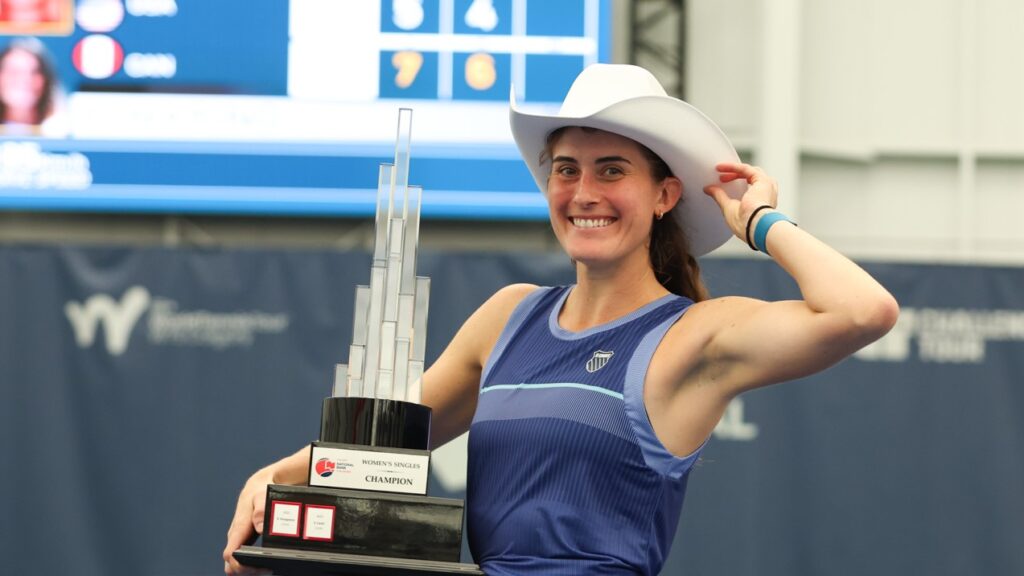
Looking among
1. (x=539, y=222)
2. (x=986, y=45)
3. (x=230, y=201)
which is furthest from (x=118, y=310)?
(x=986, y=45)

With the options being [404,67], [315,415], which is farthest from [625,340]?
[404,67]

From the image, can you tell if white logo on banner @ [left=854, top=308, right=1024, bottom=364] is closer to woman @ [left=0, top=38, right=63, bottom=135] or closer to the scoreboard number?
the scoreboard number

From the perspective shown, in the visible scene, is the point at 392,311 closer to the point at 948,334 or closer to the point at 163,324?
the point at 163,324

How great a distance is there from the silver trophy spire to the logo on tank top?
8.9 inches

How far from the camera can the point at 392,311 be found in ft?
6.78

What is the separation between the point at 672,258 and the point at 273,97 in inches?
161

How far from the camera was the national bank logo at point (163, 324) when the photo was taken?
5098mm

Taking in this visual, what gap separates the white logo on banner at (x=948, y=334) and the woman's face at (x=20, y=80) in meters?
3.43

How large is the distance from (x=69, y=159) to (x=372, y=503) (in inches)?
181

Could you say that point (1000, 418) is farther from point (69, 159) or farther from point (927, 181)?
point (69, 159)

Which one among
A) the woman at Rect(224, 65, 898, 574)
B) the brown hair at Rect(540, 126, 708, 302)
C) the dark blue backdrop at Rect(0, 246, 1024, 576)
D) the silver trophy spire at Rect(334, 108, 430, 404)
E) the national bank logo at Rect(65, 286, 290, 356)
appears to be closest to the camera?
the woman at Rect(224, 65, 898, 574)

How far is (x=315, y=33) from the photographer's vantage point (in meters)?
6.00

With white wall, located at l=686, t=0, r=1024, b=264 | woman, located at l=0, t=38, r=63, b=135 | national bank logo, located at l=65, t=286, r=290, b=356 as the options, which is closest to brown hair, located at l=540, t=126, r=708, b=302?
national bank logo, located at l=65, t=286, r=290, b=356

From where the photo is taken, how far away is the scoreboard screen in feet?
19.5
